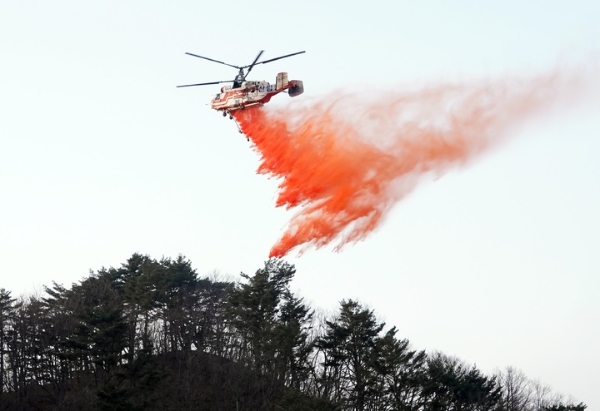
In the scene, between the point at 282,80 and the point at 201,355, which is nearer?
the point at 282,80

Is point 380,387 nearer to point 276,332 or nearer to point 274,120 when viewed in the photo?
point 276,332

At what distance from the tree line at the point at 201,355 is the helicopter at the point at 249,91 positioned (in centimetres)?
1400

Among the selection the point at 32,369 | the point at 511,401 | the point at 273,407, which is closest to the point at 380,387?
the point at 273,407

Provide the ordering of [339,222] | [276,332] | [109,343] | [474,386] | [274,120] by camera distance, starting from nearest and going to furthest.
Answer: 1. [339,222]
2. [274,120]
3. [109,343]
4. [276,332]
5. [474,386]

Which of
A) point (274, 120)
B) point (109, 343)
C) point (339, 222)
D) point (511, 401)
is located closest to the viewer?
point (339, 222)

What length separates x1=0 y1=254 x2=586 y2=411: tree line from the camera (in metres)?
61.5

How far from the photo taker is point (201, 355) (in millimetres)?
72688

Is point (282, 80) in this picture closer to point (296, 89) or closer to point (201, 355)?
point (296, 89)

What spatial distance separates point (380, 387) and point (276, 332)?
7.37 meters

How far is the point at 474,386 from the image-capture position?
74.2m

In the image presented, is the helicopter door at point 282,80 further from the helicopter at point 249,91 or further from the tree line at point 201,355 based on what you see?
the tree line at point 201,355

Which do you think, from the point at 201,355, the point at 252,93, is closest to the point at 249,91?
the point at 252,93

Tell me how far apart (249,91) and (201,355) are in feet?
72.7

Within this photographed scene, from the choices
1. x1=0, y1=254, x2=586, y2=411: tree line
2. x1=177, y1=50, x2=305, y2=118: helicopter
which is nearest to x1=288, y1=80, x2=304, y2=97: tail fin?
x1=177, y1=50, x2=305, y2=118: helicopter
